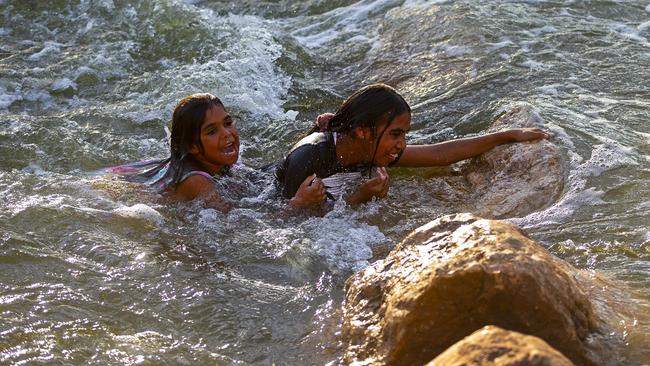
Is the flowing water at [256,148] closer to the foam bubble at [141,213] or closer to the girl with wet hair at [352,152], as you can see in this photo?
the foam bubble at [141,213]

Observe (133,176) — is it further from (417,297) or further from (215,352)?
(417,297)

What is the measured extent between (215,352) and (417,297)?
88 centimetres

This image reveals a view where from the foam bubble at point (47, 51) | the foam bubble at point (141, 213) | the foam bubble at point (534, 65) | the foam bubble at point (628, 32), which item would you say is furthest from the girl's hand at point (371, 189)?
the foam bubble at point (47, 51)

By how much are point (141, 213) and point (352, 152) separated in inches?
51.1

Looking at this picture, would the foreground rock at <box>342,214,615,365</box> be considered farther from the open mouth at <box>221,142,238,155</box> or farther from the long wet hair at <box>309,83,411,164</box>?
the open mouth at <box>221,142,238,155</box>

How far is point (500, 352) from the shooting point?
2.23 meters

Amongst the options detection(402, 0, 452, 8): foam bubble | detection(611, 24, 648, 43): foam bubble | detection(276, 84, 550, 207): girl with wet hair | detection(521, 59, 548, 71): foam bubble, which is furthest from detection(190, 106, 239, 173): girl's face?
detection(402, 0, 452, 8): foam bubble

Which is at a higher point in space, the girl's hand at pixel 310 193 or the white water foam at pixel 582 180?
the girl's hand at pixel 310 193

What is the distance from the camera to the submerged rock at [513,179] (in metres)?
4.77

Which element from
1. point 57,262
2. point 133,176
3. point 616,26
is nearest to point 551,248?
point 57,262

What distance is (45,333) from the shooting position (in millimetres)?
3332

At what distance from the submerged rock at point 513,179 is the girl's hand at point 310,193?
0.88 meters

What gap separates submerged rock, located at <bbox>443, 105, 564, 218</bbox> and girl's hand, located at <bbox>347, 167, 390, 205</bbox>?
49cm

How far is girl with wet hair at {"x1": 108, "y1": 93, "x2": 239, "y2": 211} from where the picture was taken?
5055mm
